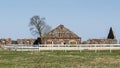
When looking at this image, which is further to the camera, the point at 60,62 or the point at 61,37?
the point at 61,37

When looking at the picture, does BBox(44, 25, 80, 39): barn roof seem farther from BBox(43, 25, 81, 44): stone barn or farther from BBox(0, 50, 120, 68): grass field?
BBox(0, 50, 120, 68): grass field

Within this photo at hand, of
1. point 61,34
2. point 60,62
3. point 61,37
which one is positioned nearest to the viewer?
point 60,62

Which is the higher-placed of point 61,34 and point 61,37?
point 61,34

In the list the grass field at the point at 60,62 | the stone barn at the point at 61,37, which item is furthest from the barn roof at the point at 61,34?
the grass field at the point at 60,62

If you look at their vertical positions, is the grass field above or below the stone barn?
below

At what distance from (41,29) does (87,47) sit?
2260 inches

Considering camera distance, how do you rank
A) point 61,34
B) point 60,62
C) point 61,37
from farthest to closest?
point 61,34 → point 61,37 → point 60,62

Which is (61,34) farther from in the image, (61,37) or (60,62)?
(60,62)

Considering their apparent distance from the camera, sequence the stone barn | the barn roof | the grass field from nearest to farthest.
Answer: the grass field
the stone barn
the barn roof

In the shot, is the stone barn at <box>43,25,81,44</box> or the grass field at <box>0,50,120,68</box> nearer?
the grass field at <box>0,50,120,68</box>

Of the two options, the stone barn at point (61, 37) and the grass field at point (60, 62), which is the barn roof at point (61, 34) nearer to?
the stone barn at point (61, 37)

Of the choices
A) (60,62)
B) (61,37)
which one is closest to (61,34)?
(61,37)

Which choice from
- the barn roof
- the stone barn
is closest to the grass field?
the stone barn

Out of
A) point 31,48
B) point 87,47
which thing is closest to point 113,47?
point 87,47
